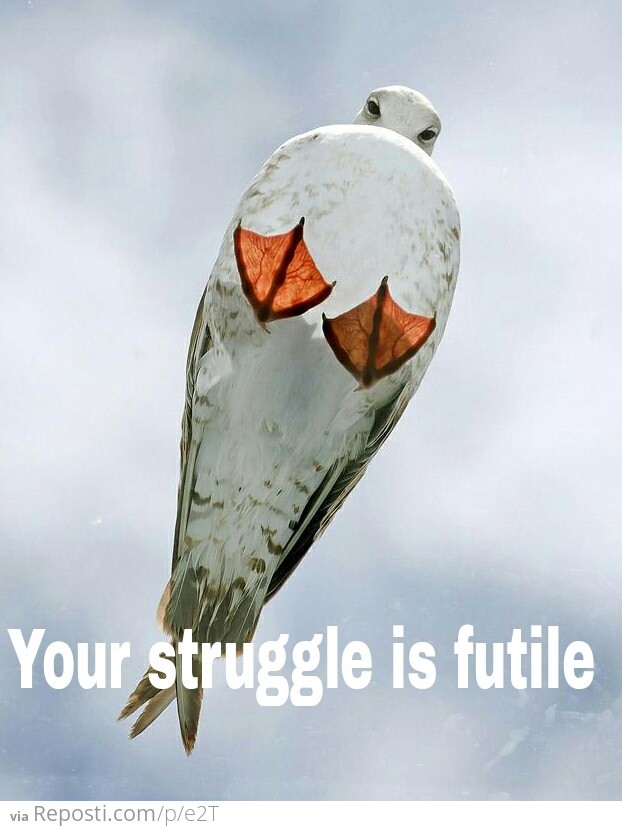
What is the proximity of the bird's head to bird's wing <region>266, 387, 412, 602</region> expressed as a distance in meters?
0.97

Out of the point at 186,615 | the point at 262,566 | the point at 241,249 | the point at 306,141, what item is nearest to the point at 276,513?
the point at 262,566

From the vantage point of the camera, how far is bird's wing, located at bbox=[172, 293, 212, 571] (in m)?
4.37

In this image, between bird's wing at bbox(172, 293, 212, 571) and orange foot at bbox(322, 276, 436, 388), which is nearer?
orange foot at bbox(322, 276, 436, 388)

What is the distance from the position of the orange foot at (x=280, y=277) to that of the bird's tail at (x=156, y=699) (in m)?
1.39

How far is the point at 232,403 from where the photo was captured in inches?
167

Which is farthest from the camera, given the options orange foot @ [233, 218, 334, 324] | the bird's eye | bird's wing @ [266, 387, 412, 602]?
the bird's eye

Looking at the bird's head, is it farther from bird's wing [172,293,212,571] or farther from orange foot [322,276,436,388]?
bird's wing [172,293,212,571]

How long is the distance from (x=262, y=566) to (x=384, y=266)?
1.23 meters

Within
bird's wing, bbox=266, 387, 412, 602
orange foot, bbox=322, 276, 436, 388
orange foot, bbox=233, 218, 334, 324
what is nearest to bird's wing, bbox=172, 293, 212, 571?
orange foot, bbox=233, 218, 334, 324

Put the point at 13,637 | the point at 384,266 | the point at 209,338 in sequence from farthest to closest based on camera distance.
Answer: the point at 13,637, the point at 209,338, the point at 384,266

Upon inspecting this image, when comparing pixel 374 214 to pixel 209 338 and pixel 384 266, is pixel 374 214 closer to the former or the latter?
pixel 384 266

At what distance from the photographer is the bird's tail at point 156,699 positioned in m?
4.43

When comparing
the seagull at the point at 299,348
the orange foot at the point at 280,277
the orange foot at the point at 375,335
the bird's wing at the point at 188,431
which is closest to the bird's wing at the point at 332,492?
the seagull at the point at 299,348

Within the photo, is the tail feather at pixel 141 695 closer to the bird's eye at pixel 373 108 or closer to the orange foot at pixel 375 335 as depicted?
the orange foot at pixel 375 335
